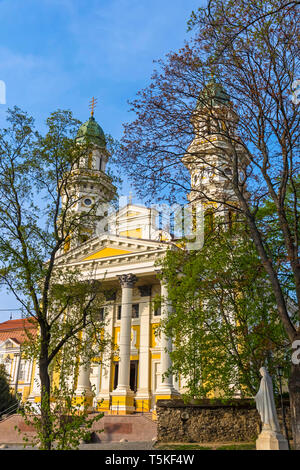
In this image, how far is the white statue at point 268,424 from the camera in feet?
35.9

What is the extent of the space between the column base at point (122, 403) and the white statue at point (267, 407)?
61.4 ft

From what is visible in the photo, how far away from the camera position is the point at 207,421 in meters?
19.0

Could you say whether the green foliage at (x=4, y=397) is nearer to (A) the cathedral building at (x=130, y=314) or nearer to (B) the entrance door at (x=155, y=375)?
(A) the cathedral building at (x=130, y=314)

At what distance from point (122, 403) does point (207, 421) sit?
11271 millimetres

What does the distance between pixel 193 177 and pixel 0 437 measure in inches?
757

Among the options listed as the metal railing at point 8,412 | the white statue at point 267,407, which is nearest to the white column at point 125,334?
the metal railing at point 8,412

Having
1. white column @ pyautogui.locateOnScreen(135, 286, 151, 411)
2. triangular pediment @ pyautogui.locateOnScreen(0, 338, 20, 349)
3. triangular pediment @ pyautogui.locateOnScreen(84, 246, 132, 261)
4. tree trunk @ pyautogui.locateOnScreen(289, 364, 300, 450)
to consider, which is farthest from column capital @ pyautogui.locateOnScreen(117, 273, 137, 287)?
triangular pediment @ pyautogui.locateOnScreen(0, 338, 20, 349)

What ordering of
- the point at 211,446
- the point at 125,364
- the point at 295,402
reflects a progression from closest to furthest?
1. the point at 295,402
2. the point at 211,446
3. the point at 125,364

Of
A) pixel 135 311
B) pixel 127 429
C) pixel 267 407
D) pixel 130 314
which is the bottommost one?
pixel 127 429

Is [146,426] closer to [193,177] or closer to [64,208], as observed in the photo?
[64,208]

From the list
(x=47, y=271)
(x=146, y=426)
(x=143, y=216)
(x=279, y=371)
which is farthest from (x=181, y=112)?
(x=143, y=216)

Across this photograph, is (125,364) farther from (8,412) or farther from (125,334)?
(8,412)

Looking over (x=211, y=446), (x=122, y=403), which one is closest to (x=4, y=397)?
(x=122, y=403)

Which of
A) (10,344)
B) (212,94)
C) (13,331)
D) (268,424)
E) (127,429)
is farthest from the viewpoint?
(13,331)
